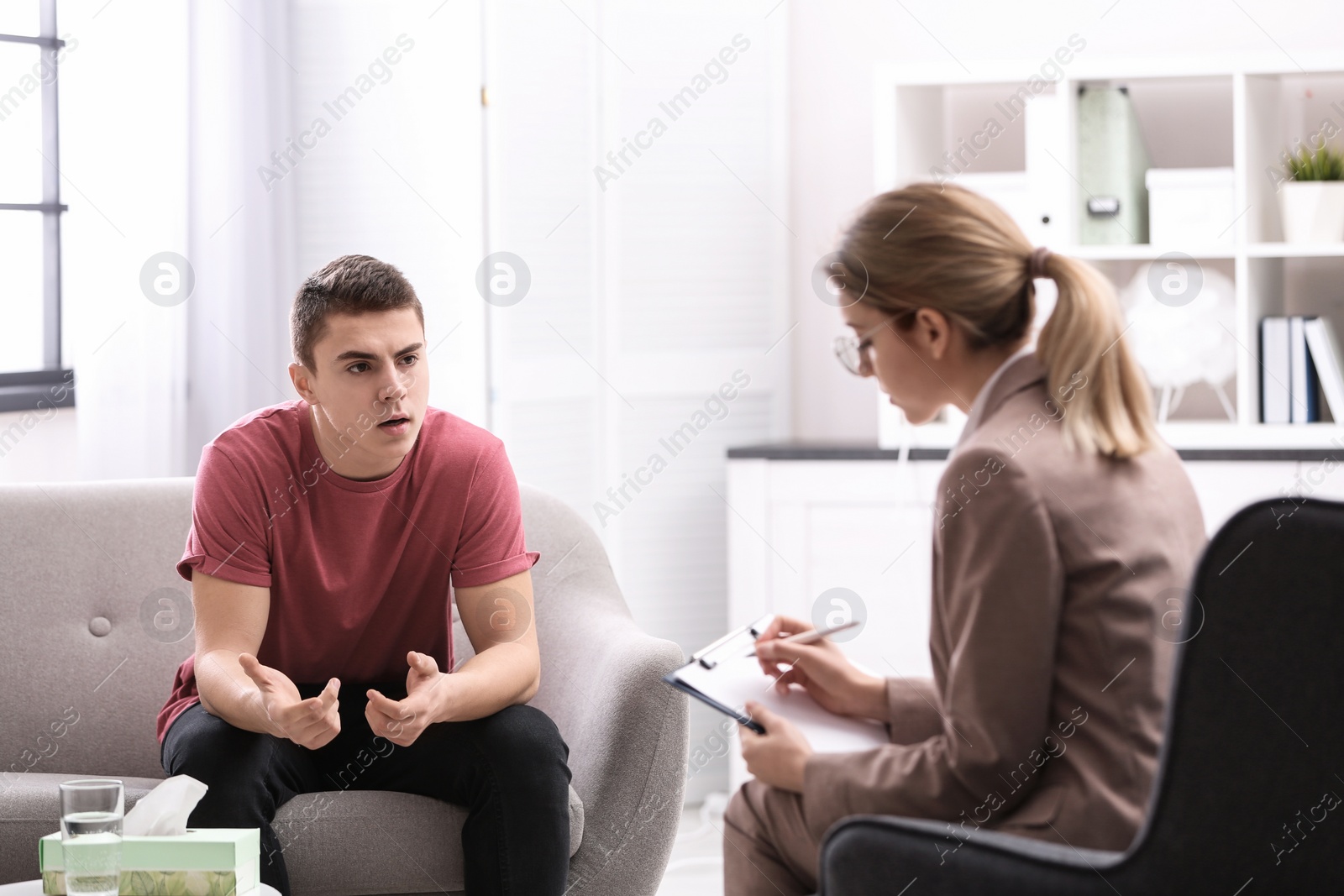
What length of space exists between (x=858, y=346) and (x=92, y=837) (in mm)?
878

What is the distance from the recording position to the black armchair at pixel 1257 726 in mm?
993

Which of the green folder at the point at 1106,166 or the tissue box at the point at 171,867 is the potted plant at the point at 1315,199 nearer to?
the green folder at the point at 1106,166

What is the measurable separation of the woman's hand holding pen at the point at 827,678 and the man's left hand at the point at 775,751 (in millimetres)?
86

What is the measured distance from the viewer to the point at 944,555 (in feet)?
3.81

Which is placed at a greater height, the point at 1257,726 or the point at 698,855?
A: the point at 1257,726

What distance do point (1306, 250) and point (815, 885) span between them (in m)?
2.07

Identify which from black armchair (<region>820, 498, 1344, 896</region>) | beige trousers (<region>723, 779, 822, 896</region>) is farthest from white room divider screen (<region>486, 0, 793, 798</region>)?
black armchair (<region>820, 498, 1344, 896</region>)

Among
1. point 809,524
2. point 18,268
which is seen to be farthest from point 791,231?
point 18,268

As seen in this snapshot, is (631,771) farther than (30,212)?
No

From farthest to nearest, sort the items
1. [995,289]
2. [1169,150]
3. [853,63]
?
[853,63]
[1169,150]
[995,289]

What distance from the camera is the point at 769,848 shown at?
1309mm

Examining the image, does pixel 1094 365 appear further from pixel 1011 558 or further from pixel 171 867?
pixel 171 867

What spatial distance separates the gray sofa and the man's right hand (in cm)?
20

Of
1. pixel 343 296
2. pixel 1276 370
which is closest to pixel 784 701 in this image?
pixel 343 296
